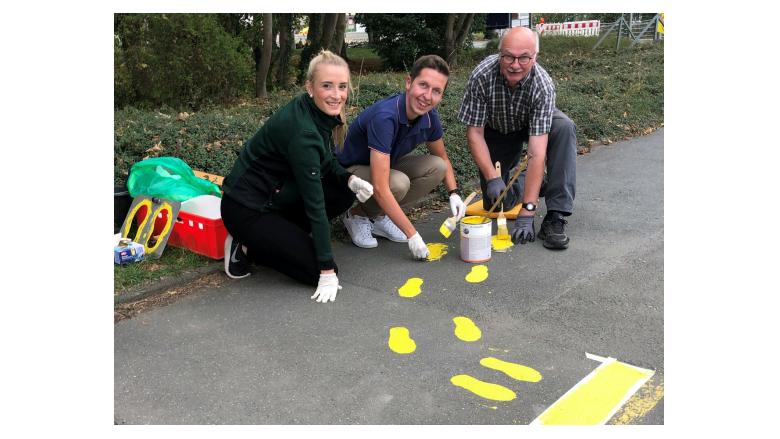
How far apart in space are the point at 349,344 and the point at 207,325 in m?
0.73

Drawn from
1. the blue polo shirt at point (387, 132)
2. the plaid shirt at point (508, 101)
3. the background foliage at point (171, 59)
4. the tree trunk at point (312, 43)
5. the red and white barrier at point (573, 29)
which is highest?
the red and white barrier at point (573, 29)

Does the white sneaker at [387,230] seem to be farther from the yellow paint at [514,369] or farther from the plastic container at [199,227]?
the yellow paint at [514,369]

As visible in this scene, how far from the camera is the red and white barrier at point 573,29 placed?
2080cm

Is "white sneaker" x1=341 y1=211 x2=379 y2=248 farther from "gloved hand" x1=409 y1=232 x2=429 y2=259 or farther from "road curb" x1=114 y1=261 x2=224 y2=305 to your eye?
"road curb" x1=114 y1=261 x2=224 y2=305

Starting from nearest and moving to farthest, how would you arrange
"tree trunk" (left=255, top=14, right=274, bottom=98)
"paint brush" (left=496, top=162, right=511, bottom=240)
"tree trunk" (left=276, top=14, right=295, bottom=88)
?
"paint brush" (left=496, top=162, right=511, bottom=240), "tree trunk" (left=255, top=14, right=274, bottom=98), "tree trunk" (left=276, top=14, right=295, bottom=88)

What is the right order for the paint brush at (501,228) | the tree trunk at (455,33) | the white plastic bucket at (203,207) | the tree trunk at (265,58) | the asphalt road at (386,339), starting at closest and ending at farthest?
1. the asphalt road at (386,339)
2. the white plastic bucket at (203,207)
3. the paint brush at (501,228)
4. the tree trunk at (265,58)
5. the tree trunk at (455,33)

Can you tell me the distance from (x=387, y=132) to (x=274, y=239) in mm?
872

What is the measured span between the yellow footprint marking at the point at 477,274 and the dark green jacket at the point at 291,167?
81 cm

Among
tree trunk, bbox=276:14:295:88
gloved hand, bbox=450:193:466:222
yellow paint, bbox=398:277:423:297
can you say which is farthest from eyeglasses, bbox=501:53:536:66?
tree trunk, bbox=276:14:295:88

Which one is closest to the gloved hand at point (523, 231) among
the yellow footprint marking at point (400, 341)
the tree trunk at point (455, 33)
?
the yellow footprint marking at point (400, 341)

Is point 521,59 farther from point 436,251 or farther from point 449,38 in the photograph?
point 449,38

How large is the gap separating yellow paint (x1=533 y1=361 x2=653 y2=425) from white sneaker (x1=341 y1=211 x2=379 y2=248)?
191 cm

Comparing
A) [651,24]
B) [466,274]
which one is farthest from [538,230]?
[651,24]

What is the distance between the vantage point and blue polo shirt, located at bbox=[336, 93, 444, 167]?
386 cm
